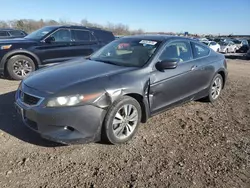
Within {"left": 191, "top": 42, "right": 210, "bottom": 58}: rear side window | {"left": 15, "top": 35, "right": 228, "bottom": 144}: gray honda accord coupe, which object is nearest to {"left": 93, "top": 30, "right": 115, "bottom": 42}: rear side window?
{"left": 15, "top": 35, "right": 228, "bottom": 144}: gray honda accord coupe

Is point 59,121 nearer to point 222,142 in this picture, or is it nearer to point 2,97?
point 222,142

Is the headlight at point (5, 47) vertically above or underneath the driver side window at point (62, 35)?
underneath

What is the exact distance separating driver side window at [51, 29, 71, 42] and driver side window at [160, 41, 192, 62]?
4.59 meters

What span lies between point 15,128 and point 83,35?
5.15 m

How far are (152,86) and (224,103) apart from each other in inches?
103

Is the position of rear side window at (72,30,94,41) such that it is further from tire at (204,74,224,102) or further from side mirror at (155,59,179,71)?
side mirror at (155,59,179,71)

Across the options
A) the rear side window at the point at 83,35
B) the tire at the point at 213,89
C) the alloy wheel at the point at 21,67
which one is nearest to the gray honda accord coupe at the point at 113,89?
the tire at the point at 213,89

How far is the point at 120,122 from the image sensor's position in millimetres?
3600

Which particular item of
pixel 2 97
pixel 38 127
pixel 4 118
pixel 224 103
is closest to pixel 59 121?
pixel 38 127

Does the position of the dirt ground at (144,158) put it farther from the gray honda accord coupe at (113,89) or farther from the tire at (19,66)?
the tire at (19,66)

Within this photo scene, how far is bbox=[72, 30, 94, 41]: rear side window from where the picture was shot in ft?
27.7

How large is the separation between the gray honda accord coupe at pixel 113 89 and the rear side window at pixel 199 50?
0.03 metres

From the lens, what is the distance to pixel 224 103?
5805 millimetres

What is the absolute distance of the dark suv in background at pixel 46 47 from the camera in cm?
744
